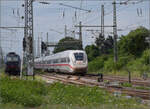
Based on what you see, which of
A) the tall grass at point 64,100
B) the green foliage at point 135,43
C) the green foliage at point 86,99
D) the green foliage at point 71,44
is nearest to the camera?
the tall grass at point 64,100

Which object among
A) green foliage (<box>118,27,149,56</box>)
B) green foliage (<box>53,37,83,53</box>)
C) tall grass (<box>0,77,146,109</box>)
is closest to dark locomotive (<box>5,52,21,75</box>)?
green foliage (<box>53,37,83,53</box>)

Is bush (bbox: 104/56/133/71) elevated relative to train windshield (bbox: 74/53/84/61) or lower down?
lower down

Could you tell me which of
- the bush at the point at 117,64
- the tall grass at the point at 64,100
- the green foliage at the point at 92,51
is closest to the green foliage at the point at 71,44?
the green foliage at the point at 92,51

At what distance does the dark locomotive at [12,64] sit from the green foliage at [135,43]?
1840 cm

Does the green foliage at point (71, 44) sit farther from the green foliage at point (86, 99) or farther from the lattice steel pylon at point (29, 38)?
the green foliage at point (86, 99)

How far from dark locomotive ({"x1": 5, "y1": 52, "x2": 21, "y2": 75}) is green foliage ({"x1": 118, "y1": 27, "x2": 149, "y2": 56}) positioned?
18.4m

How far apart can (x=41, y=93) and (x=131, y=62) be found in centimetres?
2774

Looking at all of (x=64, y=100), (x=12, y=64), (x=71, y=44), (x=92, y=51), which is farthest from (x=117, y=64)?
(x=64, y=100)

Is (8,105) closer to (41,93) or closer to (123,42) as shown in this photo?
(41,93)

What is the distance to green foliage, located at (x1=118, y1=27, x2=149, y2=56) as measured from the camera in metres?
48.6

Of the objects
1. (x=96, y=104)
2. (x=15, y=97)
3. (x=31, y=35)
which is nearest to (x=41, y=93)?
(x=15, y=97)

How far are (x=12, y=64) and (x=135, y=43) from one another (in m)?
20.2

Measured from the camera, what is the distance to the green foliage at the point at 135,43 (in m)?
48.6

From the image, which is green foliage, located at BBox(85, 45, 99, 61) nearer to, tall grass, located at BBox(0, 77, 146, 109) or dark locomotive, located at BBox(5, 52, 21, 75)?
dark locomotive, located at BBox(5, 52, 21, 75)
